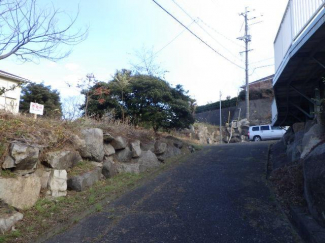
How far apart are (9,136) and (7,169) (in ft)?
2.25

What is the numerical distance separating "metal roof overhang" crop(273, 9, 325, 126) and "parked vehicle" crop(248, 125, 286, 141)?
13869 mm

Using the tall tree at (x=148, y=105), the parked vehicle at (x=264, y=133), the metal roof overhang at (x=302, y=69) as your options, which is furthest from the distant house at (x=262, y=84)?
the metal roof overhang at (x=302, y=69)

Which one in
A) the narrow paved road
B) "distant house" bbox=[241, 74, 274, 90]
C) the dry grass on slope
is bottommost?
Answer: the narrow paved road

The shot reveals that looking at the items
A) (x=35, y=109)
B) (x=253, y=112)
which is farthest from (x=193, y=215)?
(x=253, y=112)

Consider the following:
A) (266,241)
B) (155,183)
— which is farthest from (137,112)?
(266,241)

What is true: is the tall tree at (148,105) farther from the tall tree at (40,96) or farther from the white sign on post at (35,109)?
the tall tree at (40,96)

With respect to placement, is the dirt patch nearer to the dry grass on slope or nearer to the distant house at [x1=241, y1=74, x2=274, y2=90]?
the dry grass on slope

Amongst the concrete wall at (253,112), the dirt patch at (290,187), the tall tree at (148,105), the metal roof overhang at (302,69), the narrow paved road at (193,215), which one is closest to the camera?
the narrow paved road at (193,215)

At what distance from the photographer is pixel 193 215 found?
5.28 m

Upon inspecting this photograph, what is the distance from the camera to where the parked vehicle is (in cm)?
2262

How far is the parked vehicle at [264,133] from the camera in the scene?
22.6 m

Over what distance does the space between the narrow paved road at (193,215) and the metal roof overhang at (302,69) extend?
259 cm

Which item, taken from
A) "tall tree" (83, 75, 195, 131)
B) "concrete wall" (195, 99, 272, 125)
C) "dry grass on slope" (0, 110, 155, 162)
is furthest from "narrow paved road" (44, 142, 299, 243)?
"concrete wall" (195, 99, 272, 125)

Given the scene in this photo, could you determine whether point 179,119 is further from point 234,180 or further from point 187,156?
point 234,180
